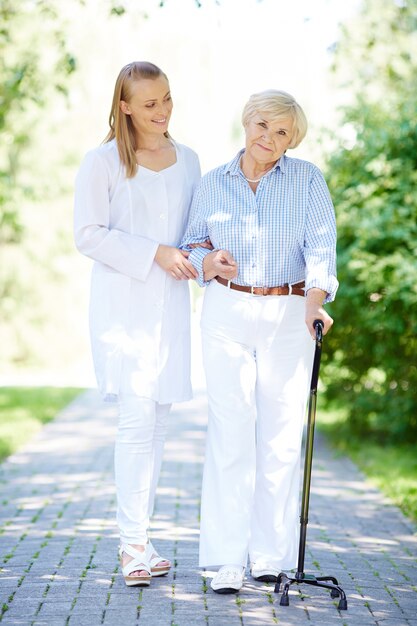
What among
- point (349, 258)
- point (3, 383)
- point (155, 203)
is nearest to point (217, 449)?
point (155, 203)

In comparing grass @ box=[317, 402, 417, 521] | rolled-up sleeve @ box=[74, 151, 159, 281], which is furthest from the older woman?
grass @ box=[317, 402, 417, 521]

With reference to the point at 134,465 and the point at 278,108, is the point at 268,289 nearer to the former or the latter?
the point at 278,108

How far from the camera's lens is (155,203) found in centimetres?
464

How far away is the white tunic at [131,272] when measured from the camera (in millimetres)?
4547

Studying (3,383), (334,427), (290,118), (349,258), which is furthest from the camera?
(3,383)

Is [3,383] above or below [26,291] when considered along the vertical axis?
below

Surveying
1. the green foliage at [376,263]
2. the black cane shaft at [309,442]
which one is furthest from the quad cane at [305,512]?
the green foliage at [376,263]

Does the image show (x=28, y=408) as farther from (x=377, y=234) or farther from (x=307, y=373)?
(x=307, y=373)

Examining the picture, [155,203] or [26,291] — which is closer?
[155,203]

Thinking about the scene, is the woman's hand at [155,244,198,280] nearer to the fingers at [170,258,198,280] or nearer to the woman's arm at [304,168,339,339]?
the fingers at [170,258,198,280]

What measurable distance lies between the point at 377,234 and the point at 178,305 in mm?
4281

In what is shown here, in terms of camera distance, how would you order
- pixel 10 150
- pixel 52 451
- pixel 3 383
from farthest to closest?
pixel 10 150, pixel 3 383, pixel 52 451

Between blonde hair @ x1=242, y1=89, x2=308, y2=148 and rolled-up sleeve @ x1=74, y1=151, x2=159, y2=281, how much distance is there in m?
0.68

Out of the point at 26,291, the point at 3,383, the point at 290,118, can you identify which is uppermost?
the point at 290,118
